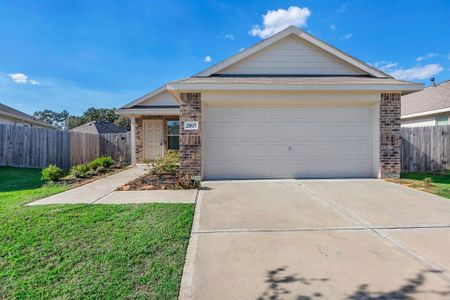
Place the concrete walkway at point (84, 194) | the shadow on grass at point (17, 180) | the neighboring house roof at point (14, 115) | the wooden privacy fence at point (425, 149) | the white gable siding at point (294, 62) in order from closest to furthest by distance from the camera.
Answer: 1. the concrete walkway at point (84, 194)
2. the shadow on grass at point (17, 180)
3. the white gable siding at point (294, 62)
4. the wooden privacy fence at point (425, 149)
5. the neighboring house roof at point (14, 115)

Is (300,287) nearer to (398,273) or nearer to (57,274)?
(398,273)

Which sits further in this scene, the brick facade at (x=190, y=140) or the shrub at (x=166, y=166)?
the shrub at (x=166, y=166)

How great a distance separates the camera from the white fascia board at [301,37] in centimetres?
870

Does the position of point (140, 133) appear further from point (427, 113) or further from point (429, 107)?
point (429, 107)

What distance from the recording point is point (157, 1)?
8695 millimetres

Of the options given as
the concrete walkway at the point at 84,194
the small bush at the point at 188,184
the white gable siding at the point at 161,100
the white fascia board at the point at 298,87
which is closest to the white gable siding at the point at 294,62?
the white fascia board at the point at 298,87

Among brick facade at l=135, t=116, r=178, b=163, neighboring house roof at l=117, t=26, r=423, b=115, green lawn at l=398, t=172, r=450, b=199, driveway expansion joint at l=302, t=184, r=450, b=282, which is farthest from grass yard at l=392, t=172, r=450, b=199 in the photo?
brick facade at l=135, t=116, r=178, b=163

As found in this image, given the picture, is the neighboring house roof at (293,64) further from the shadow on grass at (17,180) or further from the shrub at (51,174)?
the shadow on grass at (17,180)

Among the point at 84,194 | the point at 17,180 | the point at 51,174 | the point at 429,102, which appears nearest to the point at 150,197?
the point at 84,194

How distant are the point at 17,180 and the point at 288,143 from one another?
9127mm

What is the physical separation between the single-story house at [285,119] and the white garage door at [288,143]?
3cm

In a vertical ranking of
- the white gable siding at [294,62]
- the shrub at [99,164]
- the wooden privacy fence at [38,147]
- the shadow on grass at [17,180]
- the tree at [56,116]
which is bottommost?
the shadow on grass at [17,180]

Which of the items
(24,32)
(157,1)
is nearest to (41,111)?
(24,32)

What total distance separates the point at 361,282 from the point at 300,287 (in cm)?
62
